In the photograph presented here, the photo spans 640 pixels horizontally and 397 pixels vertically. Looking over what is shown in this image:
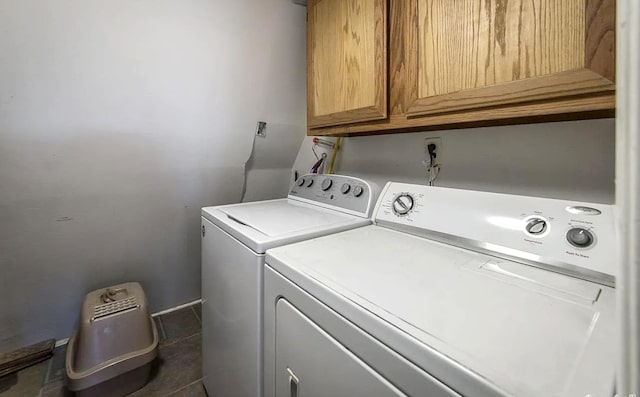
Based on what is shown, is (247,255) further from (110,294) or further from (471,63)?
(110,294)

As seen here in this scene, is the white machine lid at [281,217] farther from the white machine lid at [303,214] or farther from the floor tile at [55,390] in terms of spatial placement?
the floor tile at [55,390]

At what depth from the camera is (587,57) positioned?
2.26 feet

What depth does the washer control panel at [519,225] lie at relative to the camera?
74cm

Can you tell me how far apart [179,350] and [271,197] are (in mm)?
1294

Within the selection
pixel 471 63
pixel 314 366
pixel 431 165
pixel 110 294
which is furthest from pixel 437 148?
pixel 110 294

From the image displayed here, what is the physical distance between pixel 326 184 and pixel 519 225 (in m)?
0.95

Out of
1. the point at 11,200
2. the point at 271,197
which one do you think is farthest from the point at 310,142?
the point at 11,200

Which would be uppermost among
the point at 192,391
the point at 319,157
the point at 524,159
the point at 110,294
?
the point at 319,157

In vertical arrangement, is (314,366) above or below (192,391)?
above

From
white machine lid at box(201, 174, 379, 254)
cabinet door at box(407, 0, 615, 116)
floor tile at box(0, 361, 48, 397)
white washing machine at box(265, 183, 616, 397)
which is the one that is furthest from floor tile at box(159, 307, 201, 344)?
cabinet door at box(407, 0, 615, 116)

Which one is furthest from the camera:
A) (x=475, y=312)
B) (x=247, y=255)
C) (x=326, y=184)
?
(x=326, y=184)

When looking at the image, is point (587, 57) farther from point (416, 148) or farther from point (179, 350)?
point (179, 350)

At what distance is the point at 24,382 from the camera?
1522 millimetres

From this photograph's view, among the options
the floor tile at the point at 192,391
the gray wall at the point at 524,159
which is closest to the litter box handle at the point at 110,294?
the floor tile at the point at 192,391
